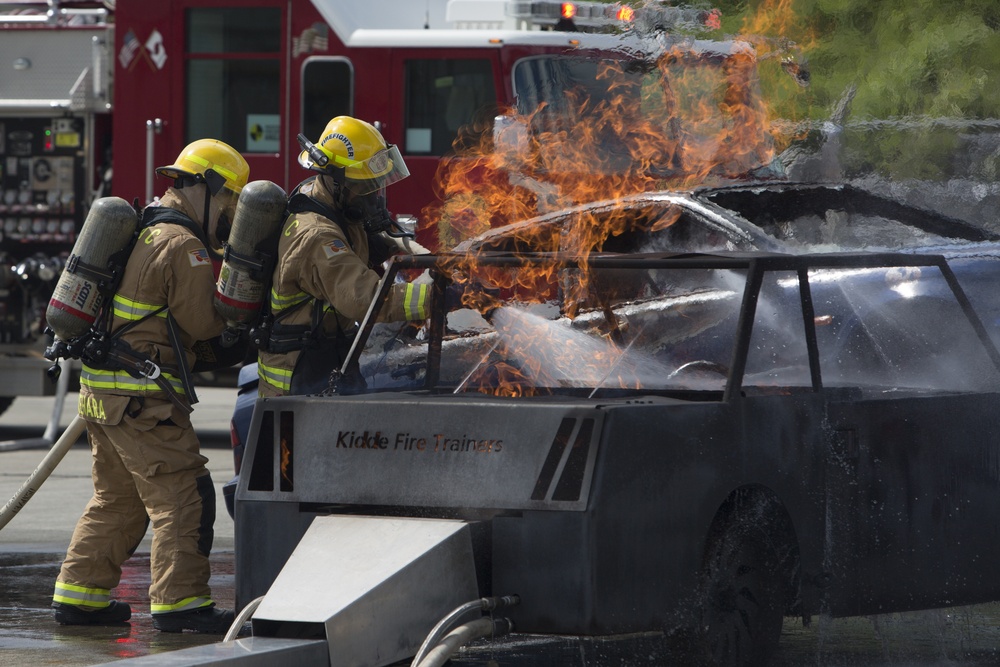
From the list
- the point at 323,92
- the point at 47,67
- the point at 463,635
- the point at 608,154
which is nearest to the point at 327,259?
the point at 608,154

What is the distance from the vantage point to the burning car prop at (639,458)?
4.87 meters

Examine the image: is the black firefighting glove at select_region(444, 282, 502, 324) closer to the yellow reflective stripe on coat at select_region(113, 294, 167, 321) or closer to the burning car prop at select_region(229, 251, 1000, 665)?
the burning car prop at select_region(229, 251, 1000, 665)

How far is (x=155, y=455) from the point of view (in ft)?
21.7

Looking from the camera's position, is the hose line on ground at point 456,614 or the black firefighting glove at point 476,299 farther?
the black firefighting glove at point 476,299

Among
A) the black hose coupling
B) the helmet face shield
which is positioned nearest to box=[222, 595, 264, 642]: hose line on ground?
the black hose coupling

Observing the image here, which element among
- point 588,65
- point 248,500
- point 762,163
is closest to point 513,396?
point 248,500

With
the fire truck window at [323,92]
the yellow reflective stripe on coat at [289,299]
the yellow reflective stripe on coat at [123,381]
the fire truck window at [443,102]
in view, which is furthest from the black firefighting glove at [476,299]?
the fire truck window at [323,92]

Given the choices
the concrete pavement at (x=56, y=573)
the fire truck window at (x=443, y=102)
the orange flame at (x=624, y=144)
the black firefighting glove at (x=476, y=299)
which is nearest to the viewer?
the black firefighting glove at (x=476, y=299)

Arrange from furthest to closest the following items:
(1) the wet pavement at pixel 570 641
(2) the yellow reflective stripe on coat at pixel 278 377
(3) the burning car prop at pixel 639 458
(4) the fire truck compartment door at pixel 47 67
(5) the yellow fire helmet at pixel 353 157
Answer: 1. (4) the fire truck compartment door at pixel 47 67
2. (5) the yellow fire helmet at pixel 353 157
3. (2) the yellow reflective stripe on coat at pixel 278 377
4. (1) the wet pavement at pixel 570 641
5. (3) the burning car prop at pixel 639 458

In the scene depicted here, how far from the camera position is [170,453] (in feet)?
21.8

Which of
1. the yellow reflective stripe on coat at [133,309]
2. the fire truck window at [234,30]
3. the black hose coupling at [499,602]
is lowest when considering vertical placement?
the black hose coupling at [499,602]

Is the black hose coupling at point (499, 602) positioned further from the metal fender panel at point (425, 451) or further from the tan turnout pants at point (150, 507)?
the tan turnout pants at point (150, 507)

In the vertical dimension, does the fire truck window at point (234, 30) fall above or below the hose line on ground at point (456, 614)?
above

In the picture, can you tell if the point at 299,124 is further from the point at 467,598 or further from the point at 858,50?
the point at 467,598
